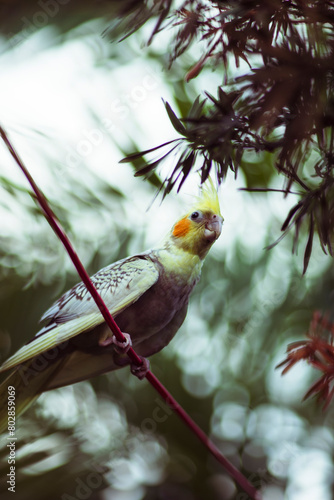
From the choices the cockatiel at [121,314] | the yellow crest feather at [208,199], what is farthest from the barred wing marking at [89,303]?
the yellow crest feather at [208,199]

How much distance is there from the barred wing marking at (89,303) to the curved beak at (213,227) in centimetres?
10

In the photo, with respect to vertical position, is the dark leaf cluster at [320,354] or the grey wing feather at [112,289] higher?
the grey wing feather at [112,289]

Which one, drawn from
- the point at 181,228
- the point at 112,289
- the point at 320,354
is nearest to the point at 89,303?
the point at 112,289

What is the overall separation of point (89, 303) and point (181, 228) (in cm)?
15

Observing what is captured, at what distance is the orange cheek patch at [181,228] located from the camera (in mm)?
689

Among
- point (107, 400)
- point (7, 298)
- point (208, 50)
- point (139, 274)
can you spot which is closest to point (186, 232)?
point (139, 274)

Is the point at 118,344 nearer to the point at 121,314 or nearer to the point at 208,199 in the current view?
the point at 121,314

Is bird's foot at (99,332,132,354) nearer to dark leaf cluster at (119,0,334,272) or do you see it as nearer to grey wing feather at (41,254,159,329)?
grey wing feather at (41,254,159,329)

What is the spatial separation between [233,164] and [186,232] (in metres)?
0.12

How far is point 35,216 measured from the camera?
99 centimetres

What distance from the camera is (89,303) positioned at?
0.66 m

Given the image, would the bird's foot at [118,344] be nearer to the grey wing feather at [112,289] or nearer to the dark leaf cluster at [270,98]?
the grey wing feather at [112,289]

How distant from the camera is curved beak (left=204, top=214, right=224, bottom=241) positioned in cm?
Answer: 64

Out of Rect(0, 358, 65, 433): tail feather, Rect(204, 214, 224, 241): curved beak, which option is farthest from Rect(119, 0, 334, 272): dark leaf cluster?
Rect(0, 358, 65, 433): tail feather
